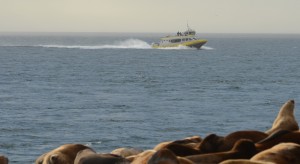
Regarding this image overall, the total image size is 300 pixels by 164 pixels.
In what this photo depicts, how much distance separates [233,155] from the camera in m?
7.92

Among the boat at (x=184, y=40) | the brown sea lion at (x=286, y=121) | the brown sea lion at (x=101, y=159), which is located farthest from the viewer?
the boat at (x=184, y=40)

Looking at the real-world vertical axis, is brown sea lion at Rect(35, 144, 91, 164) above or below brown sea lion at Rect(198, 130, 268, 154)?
below

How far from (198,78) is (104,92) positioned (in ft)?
80.5

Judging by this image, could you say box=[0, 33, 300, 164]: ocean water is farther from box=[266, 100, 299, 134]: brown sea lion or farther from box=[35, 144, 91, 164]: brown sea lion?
box=[35, 144, 91, 164]: brown sea lion

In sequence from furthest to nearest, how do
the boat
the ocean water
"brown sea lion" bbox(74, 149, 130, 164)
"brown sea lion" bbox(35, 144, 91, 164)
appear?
the boat, the ocean water, "brown sea lion" bbox(35, 144, 91, 164), "brown sea lion" bbox(74, 149, 130, 164)

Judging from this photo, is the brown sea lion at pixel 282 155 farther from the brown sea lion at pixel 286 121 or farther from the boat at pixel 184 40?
the boat at pixel 184 40

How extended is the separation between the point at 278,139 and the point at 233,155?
92 cm

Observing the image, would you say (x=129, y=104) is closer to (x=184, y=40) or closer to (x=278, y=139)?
(x=278, y=139)

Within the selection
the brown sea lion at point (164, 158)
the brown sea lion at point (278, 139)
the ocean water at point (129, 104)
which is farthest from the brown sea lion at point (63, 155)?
the ocean water at point (129, 104)

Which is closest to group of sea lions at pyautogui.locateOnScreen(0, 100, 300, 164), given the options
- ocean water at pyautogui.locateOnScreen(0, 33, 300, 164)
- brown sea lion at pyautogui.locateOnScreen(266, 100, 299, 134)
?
brown sea lion at pyautogui.locateOnScreen(266, 100, 299, 134)

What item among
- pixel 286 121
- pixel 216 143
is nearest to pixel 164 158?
pixel 216 143

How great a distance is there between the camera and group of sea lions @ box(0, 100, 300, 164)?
282 inches

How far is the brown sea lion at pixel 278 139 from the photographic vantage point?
8.51 metres

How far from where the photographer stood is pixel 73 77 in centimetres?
10344
